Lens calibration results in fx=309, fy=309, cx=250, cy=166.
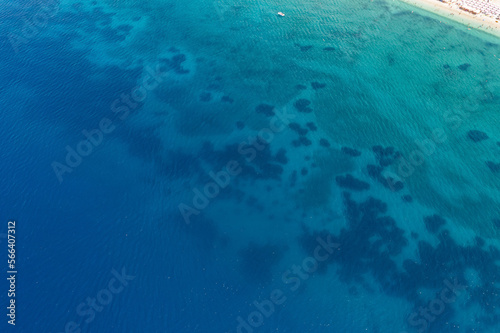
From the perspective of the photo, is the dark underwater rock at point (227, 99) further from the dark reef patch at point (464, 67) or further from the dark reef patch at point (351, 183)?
the dark reef patch at point (464, 67)

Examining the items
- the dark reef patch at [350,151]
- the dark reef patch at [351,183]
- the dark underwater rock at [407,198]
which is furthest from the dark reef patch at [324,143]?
the dark underwater rock at [407,198]

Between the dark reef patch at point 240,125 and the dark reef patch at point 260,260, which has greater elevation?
the dark reef patch at point 240,125

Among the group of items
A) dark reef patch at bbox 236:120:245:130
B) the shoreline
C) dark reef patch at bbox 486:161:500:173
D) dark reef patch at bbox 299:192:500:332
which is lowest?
dark reef patch at bbox 299:192:500:332

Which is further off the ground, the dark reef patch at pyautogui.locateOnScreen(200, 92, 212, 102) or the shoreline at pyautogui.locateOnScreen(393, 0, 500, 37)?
the shoreline at pyautogui.locateOnScreen(393, 0, 500, 37)

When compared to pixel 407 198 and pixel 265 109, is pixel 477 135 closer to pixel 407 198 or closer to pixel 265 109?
pixel 407 198

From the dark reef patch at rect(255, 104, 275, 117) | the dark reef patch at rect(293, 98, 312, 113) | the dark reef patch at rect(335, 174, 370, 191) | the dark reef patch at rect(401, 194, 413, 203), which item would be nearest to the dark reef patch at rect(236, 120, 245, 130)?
the dark reef patch at rect(255, 104, 275, 117)

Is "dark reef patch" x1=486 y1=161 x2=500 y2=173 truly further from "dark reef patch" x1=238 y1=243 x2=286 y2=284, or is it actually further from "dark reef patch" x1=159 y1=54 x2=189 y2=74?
"dark reef patch" x1=159 y1=54 x2=189 y2=74

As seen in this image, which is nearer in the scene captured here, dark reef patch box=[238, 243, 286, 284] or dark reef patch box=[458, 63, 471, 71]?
dark reef patch box=[238, 243, 286, 284]

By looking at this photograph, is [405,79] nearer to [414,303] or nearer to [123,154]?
[414,303]
